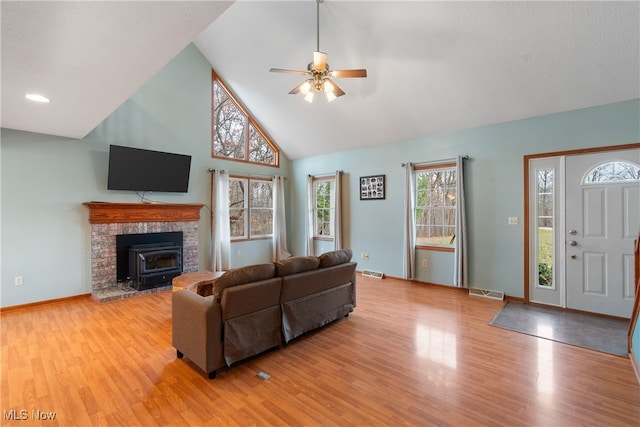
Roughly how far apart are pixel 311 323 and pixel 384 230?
10.3 feet

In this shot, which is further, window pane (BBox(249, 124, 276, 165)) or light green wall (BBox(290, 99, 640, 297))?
window pane (BBox(249, 124, 276, 165))

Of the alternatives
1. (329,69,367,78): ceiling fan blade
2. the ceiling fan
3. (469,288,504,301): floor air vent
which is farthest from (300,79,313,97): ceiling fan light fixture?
(469,288,504,301): floor air vent

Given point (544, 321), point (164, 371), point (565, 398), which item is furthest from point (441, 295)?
point (164, 371)

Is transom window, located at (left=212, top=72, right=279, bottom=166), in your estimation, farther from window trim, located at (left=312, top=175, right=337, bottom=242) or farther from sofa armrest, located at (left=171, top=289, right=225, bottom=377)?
sofa armrest, located at (left=171, top=289, right=225, bottom=377)

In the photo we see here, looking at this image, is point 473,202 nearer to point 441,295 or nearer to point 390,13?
point 441,295

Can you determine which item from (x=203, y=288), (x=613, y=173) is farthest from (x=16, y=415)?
(x=613, y=173)

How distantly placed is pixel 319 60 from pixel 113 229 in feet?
13.5

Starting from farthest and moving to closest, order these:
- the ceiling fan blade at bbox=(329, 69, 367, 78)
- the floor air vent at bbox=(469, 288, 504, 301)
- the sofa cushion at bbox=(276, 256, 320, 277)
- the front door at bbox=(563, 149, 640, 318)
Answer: the floor air vent at bbox=(469, 288, 504, 301), the front door at bbox=(563, 149, 640, 318), the ceiling fan blade at bbox=(329, 69, 367, 78), the sofa cushion at bbox=(276, 256, 320, 277)

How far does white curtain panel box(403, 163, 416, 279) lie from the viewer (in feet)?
17.3

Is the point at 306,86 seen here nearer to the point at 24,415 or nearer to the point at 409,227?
the point at 409,227

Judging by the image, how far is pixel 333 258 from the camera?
3336mm

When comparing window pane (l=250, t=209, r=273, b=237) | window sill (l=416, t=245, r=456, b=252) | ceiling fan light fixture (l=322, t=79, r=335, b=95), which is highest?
ceiling fan light fixture (l=322, t=79, r=335, b=95)

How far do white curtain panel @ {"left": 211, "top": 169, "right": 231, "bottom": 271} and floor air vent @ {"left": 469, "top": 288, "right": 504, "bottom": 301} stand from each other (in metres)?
4.68

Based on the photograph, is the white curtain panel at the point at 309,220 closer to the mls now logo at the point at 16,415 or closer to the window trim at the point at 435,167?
the window trim at the point at 435,167
